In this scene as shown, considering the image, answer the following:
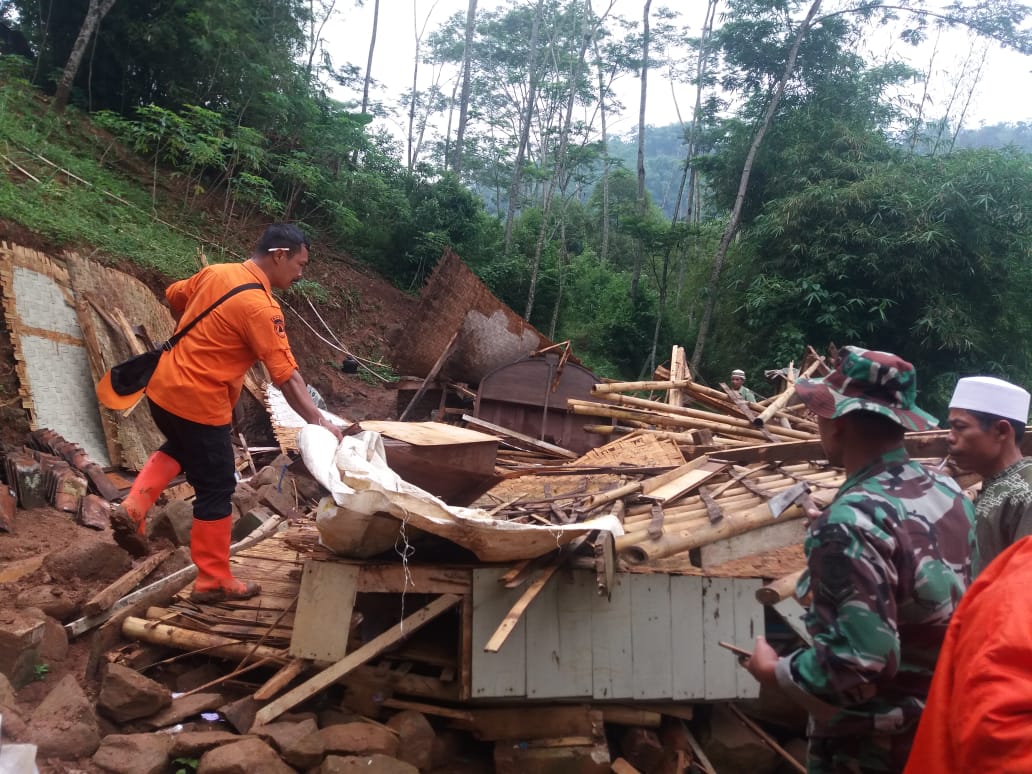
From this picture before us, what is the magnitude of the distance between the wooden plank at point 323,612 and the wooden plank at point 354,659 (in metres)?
0.06

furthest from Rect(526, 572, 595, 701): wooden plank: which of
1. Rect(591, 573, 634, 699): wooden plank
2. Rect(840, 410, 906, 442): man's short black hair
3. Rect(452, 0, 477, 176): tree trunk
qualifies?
Rect(452, 0, 477, 176): tree trunk

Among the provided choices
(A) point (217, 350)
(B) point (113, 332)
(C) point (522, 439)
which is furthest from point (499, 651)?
(B) point (113, 332)

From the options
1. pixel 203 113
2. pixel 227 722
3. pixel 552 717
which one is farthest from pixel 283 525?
pixel 203 113

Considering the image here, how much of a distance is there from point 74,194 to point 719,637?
1042 cm

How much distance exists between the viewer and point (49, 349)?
688cm

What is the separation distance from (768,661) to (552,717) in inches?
78.2

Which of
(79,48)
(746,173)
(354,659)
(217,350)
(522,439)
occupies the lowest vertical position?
(522,439)

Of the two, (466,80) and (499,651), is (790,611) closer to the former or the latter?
(499,651)

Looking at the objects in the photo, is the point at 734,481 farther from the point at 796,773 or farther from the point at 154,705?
the point at 154,705

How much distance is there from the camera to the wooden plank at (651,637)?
348 cm

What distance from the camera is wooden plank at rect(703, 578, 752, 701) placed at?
11.7 ft

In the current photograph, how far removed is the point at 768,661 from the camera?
5.87ft

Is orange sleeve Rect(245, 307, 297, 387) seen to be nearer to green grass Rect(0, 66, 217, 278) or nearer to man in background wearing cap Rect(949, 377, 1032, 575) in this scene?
man in background wearing cap Rect(949, 377, 1032, 575)

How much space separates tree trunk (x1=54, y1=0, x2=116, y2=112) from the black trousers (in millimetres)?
11261
